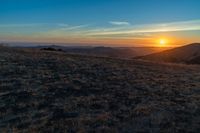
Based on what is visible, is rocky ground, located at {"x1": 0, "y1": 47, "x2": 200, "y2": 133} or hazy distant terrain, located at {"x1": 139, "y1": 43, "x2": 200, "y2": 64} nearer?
rocky ground, located at {"x1": 0, "y1": 47, "x2": 200, "y2": 133}

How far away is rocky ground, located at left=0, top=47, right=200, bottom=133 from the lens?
903 centimetres

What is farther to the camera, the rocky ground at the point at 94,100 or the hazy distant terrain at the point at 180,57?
the hazy distant terrain at the point at 180,57

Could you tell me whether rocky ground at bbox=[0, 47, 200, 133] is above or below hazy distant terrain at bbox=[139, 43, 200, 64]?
above

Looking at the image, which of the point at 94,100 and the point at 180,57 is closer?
the point at 94,100

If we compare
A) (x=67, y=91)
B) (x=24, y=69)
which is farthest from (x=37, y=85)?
(x=24, y=69)

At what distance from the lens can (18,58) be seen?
2067cm

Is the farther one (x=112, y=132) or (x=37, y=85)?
(x=37, y=85)

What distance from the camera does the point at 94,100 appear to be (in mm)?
11602

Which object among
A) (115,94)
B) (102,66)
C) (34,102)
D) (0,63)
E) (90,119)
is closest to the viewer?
(90,119)

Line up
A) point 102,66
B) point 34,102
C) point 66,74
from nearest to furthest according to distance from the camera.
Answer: point 34,102 → point 66,74 → point 102,66

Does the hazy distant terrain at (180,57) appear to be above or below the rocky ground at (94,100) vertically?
below

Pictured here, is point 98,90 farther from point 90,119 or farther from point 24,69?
point 24,69

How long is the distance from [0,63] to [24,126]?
10307mm

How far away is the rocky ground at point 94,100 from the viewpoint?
29.6 feet
